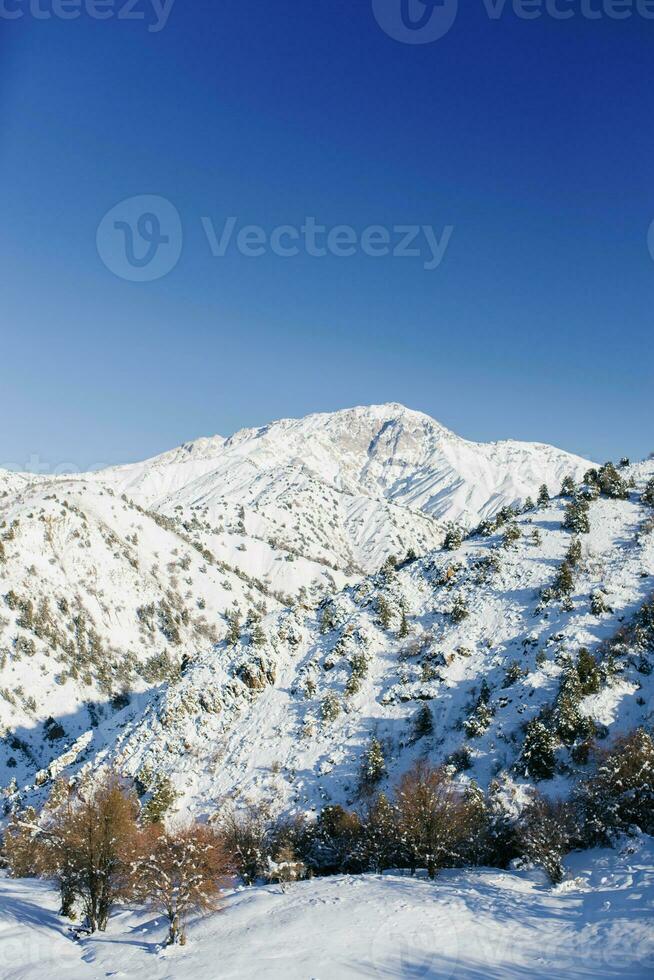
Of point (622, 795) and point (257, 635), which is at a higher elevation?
point (257, 635)

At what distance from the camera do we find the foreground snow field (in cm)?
2031

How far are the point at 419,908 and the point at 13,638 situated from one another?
95.6 meters

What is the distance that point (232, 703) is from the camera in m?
55.5

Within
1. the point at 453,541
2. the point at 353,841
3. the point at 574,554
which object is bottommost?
the point at 353,841

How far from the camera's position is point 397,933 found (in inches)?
927

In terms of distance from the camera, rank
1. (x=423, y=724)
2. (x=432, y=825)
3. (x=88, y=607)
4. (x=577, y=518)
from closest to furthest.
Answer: (x=432, y=825), (x=423, y=724), (x=577, y=518), (x=88, y=607)

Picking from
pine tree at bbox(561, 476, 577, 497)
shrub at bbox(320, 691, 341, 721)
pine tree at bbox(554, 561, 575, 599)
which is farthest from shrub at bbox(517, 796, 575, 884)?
pine tree at bbox(561, 476, 577, 497)

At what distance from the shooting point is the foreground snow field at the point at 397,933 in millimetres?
20312

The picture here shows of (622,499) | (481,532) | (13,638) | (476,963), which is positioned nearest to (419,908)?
(476,963)

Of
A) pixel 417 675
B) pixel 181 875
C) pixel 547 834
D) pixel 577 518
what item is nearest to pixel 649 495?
pixel 577 518

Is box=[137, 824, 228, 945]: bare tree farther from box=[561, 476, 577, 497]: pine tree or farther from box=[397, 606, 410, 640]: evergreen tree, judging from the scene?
box=[561, 476, 577, 497]: pine tree

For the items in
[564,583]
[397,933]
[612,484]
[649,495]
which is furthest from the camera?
[612,484]

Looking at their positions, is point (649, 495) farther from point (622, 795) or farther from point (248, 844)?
point (248, 844)

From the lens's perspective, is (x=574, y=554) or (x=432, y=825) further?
(x=574, y=554)
